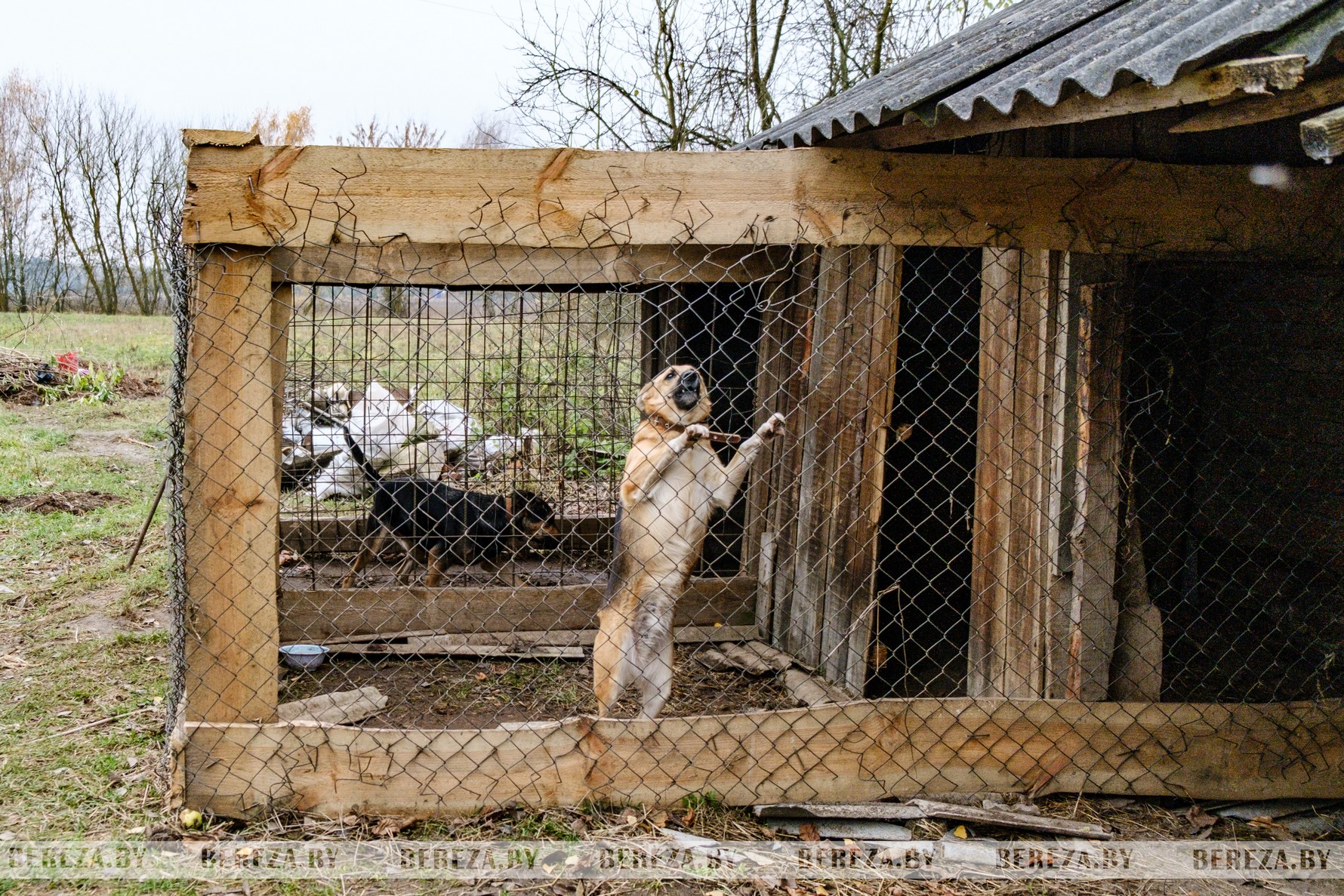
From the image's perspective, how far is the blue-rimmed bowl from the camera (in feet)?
17.1

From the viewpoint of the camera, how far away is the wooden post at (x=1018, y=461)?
364 cm

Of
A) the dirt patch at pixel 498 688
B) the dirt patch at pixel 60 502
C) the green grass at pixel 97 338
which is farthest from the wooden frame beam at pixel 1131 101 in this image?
the green grass at pixel 97 338

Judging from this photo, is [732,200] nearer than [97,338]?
Yes

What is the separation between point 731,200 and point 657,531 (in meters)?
1.72

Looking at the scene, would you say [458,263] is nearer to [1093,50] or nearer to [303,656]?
[1093,50]

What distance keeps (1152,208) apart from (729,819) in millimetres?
2764

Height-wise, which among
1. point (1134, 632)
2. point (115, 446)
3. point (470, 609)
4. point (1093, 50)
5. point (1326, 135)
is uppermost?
point (1093, 50)

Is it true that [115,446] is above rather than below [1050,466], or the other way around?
below

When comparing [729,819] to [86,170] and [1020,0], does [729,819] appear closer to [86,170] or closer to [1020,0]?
[1020,0]

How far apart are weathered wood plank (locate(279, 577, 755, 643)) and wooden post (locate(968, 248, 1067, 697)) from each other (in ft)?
7.50

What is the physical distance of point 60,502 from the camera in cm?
769

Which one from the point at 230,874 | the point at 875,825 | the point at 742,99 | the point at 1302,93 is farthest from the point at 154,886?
the point at 742,99

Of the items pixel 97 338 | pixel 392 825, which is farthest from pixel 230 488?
pixel 97 338

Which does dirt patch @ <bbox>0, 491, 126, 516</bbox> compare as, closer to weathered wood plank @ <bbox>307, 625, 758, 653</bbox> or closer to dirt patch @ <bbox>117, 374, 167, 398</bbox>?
weathered wood plank @ <bbox>307, 625, 758, 653</bbox>
